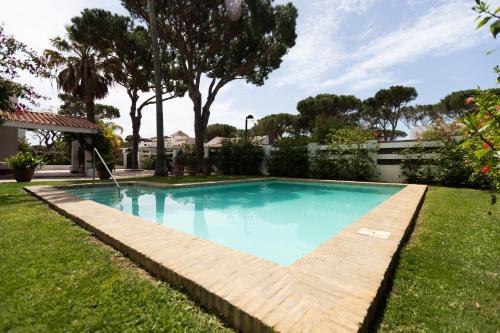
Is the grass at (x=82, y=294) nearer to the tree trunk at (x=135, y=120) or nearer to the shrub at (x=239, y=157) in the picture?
the shrub at (x=239, y=157)

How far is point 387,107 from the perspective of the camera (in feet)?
99.5

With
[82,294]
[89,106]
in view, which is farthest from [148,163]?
[82,294]

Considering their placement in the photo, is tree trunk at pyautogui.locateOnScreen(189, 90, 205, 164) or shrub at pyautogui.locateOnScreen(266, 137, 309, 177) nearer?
shrub at pyautogui.locateOnScreen(266, 137, 309, 177)

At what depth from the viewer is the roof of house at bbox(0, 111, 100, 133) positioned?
11862 millimetres

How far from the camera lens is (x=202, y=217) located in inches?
260

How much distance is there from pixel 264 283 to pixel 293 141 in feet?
40.9

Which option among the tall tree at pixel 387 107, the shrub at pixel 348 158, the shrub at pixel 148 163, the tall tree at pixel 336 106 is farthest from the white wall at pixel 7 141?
the tall tree at pixel 387 107

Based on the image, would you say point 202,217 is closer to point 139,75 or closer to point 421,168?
point 421,168

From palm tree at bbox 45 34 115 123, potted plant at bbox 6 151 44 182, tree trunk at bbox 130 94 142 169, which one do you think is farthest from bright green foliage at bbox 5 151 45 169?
tree trunk at bbox 130 94 142 169

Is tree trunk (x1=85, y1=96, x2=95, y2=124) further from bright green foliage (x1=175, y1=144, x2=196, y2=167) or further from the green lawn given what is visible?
the green lawn

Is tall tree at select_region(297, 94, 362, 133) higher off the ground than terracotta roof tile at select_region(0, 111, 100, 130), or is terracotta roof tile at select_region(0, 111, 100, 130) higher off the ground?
tall tree at select_region(297, 94, 362, 133)

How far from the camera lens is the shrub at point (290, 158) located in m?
13.7

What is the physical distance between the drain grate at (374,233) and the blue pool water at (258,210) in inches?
43.3

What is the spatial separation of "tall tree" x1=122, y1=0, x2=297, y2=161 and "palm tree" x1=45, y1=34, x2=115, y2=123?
4.41 m
